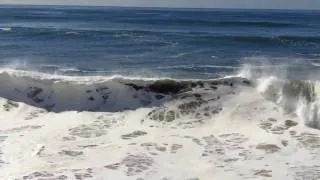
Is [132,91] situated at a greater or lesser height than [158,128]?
greater

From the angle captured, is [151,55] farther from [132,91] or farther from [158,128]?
[158,128]

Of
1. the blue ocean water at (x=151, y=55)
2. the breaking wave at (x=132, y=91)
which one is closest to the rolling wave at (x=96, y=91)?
the breaking wave at (x=132, y=91)

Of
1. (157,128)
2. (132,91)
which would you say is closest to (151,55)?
(132,91)

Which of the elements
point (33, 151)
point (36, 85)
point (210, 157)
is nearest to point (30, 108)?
point (36, 85)

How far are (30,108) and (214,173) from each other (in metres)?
7.21

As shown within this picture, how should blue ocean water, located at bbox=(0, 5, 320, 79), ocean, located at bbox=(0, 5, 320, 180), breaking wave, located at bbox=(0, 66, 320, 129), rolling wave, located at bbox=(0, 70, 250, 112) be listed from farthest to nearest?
blue ocean water, located at bbox=(0, 5, 320, 79) → rolling wave, located at bbox=(0, 70, 250, 112) → breaking wave, located at bbox=(0, 66, 320, 129) → ocean, located at bbox=(0, 5, 320, 180)

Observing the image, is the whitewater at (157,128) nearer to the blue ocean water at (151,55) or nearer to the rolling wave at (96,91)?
the rolling wave at (96,91)

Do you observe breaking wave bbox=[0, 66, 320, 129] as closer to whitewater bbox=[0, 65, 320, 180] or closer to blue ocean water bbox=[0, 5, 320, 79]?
whitewater bbox=[0, 65, 320, 180]

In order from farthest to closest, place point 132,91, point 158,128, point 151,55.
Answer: point 151,55, point 132,91, point 158,128

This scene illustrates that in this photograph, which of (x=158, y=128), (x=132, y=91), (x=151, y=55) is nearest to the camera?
(x=158, y=128)

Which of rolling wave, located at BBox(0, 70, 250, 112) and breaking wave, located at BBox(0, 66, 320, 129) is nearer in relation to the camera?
breaking wave, located at BBox(0, 66, 320, 129)

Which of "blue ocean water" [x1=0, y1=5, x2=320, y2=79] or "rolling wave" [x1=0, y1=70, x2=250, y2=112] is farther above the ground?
"rolling wave" [x1=0, y1=70, x2=250, y2=112]

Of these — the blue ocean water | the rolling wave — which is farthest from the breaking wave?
the blue ocean water

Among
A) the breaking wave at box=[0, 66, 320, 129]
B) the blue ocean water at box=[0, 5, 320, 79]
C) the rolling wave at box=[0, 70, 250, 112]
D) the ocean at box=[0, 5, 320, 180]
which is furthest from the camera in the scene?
the blue ocean water at box=[0, 5, 320, 79]
